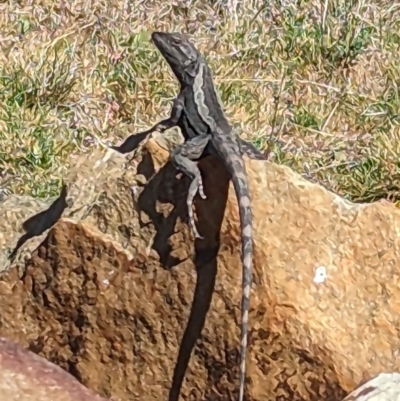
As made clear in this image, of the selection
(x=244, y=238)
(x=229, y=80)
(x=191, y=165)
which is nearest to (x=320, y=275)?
(x=244, y=238)

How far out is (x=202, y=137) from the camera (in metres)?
4.22

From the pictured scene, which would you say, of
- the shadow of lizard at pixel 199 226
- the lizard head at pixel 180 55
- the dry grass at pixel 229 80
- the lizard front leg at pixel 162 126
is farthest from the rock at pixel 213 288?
the dry grass at pixel 229 80

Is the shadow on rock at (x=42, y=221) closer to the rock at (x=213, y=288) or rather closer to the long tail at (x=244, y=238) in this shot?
the rock at (x=213, y=288)

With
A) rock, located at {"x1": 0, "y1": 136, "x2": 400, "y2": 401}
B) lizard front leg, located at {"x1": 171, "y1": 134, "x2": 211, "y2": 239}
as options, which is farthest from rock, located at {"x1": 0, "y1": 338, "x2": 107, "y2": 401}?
lizard front leg, located at {"x1": 171, "y1": 134, "x2": 211, "y2": 239}

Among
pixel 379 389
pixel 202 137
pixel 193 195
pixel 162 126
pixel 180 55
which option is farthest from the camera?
pixel 180 55

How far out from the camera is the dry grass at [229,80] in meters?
6.00

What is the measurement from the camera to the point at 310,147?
20.3 ft

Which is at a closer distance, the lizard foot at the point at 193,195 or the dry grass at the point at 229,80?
the lizard foot at the point at 193,195

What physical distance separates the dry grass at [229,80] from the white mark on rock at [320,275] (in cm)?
179

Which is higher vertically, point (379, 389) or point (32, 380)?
point (379, 389)

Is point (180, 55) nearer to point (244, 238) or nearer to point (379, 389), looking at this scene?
point (244, 238)

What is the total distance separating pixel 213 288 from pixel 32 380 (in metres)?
0.76

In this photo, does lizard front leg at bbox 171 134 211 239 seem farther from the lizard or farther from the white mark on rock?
the white mark on rock

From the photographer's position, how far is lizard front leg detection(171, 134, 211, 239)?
12.8ft
